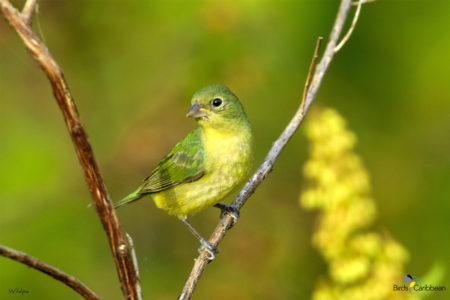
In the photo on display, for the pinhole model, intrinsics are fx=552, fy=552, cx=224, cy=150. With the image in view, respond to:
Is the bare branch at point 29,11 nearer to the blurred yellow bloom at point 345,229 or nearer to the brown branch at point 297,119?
the brown branch at point 297,119

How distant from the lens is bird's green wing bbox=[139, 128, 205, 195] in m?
3.80

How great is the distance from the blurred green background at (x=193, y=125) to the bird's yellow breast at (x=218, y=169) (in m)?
0.62

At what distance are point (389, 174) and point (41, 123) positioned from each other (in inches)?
117

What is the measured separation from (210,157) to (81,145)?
7.28 feet

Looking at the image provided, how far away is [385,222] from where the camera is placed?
4.42 metres

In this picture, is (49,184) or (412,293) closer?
(412,293)

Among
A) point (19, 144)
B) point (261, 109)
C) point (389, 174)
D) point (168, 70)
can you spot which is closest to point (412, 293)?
point (389, 174)

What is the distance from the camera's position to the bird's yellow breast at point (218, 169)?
11.9 feet

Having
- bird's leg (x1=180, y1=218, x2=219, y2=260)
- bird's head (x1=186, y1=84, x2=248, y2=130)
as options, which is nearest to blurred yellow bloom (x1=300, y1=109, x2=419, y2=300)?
bird's leg (x1=180, y1=218, x2=219, y2=260)

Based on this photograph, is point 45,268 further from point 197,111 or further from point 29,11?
point 197,111

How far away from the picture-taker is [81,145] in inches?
61.1

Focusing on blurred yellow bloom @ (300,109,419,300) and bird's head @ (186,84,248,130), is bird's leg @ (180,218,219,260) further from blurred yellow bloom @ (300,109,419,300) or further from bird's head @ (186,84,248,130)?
bird's head @ (186,84,248,130)

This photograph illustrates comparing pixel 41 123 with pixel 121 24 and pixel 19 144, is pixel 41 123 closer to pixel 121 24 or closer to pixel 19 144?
pixel 19 144

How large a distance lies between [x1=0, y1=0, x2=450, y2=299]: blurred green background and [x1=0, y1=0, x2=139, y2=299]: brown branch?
247cm
